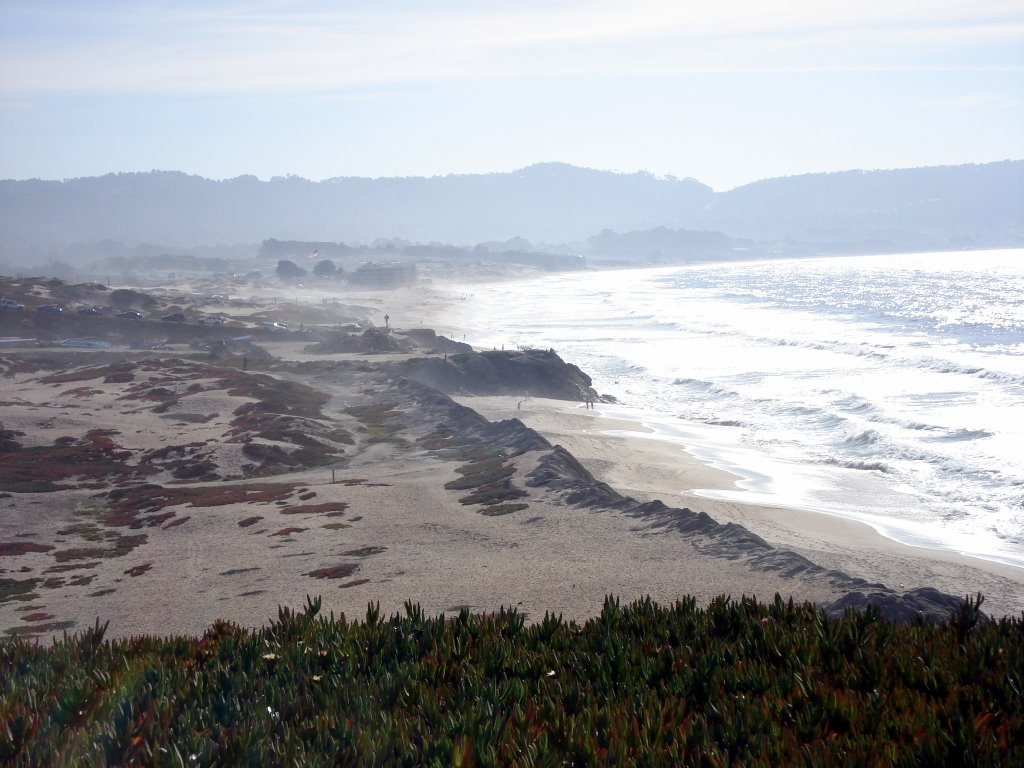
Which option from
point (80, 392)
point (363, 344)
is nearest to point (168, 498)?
point (80, 392)

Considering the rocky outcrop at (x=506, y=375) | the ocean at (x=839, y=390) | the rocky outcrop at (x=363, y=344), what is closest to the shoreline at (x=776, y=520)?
the ocean at (x=839, y=390)

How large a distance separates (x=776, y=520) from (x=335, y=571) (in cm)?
1260

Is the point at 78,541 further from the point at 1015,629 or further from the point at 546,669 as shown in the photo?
the point at 1015,629

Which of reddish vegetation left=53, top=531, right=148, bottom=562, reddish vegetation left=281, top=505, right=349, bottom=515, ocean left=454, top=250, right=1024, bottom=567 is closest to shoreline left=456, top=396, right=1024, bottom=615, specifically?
ocean left=454, top=250, right=1024, bottom=567

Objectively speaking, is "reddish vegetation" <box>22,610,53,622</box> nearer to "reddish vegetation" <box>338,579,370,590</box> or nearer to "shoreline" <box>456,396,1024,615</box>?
"reddish vegetation" <box>338,579,370,590</box>

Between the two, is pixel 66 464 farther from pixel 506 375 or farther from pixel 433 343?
pixel 433 343

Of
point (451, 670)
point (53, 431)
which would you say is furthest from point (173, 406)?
point (451, 670)

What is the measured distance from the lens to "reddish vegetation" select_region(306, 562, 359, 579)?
20547 mm

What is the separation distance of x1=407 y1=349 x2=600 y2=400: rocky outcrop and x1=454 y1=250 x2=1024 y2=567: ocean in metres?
3.02

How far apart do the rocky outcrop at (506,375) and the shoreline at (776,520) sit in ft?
31.2

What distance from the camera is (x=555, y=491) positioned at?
27.2 metres

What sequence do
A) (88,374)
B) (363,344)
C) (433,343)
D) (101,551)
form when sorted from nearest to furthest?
1. (101,551)
2. (88,374)
3. (363,344)
4. (433,343)

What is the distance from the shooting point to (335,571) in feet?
68.5

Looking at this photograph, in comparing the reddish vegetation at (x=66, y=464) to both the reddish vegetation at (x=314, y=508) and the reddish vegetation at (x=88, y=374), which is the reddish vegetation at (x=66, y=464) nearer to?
the reddish vegetation at (x=314, y=508)
